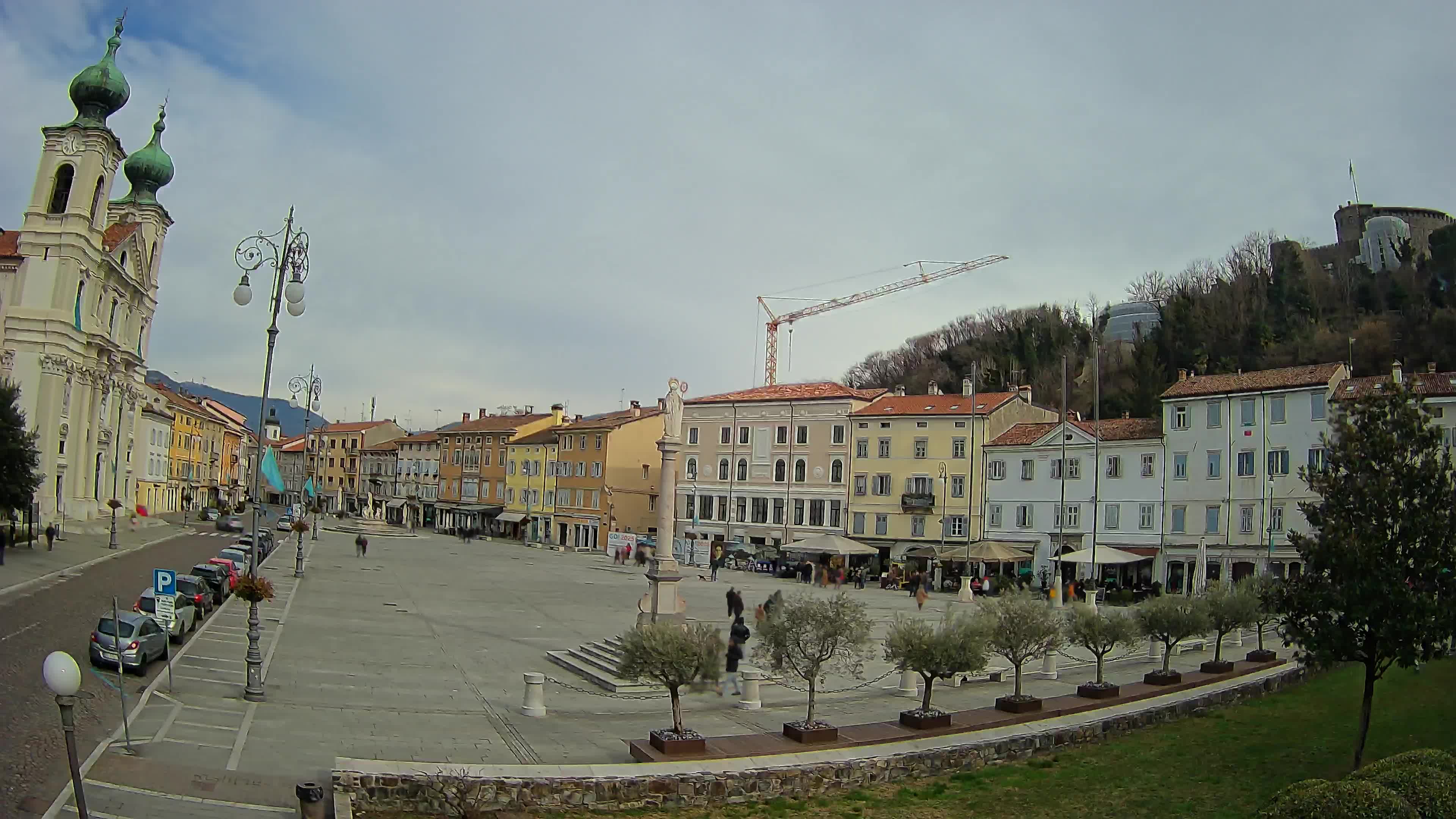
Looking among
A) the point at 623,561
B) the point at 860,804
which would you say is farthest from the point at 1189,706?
the point at 623,561

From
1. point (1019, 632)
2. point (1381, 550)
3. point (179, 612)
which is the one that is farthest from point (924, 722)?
point (179, 612)

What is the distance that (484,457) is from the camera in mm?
96312

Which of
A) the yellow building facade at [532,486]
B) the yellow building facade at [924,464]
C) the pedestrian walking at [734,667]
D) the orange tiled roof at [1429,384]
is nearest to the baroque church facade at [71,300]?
the yellow building facade at [532,486]

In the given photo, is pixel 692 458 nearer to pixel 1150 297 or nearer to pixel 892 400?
pixel 892 400

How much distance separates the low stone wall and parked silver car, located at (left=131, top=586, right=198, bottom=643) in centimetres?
1233

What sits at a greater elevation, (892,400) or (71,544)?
(892,400)

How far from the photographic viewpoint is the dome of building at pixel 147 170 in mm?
76312

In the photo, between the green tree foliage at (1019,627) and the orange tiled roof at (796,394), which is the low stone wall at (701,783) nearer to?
the green tree foliage at (1019,627)

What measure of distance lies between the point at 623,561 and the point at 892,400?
2059 cm

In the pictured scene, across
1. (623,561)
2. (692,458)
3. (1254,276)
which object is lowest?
(623,561)

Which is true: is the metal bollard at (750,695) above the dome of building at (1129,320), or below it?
below

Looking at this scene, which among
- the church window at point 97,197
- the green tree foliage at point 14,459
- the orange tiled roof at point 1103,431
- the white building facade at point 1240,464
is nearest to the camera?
the green tree foliage at point 14,459

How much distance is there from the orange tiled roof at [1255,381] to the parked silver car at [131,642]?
46244 millimetres

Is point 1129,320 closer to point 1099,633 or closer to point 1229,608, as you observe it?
point 1229,608
